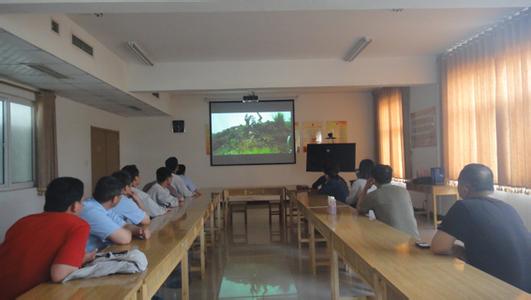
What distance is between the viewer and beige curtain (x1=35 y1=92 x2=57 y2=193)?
5.48m

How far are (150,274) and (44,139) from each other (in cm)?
444

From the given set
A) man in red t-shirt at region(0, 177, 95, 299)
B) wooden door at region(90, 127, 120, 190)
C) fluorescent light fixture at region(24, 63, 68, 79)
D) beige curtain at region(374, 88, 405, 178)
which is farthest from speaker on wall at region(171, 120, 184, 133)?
man in red t-shirt at region(0, 177, 95, 299)

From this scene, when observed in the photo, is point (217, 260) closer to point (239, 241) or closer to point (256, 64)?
point (239, 241)

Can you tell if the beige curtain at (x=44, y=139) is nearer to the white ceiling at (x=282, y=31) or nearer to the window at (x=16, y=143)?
the window at (x=16, y=143)

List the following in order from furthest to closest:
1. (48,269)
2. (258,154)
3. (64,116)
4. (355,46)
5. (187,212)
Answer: (258,154) < (64,116) < (355,46) < (187,212) < (48,269)

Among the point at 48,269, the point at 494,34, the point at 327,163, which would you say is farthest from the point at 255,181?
the point at 48,269

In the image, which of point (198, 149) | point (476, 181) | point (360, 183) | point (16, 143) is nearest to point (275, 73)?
point (360, 183)

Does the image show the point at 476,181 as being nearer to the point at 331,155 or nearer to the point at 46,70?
the point at 46,70

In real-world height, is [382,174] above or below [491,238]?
above

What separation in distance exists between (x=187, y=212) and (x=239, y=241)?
6.46ft

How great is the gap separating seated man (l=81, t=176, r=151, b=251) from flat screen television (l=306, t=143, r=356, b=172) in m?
5.63

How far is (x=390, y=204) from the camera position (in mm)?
3207

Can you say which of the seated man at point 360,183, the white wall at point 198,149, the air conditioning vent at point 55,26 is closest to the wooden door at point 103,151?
the white wall at point 198,149

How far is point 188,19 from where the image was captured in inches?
172
